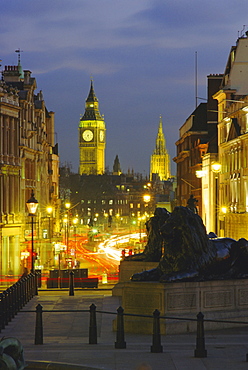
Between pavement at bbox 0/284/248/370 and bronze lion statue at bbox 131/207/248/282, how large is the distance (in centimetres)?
150

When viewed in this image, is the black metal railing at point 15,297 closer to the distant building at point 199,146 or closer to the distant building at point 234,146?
the distant building at point 234,146

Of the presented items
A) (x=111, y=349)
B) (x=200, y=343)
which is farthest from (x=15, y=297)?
(x=200, y=343)

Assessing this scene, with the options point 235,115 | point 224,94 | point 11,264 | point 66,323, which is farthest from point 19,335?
point 224,94

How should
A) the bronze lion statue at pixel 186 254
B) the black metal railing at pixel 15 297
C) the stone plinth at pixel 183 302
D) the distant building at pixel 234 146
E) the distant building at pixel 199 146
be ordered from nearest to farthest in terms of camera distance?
the stone plinth at pixel 183 302 < the bronze lion statue at pixel 186 254 < the black metal railing at pixel 15 297 < the distant building at pixel 234 146 < the distant building at pixel 199 146

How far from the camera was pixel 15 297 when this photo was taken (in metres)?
29.8

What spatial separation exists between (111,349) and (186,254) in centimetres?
385

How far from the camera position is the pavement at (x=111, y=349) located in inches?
701

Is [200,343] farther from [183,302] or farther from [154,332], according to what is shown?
[183,302]

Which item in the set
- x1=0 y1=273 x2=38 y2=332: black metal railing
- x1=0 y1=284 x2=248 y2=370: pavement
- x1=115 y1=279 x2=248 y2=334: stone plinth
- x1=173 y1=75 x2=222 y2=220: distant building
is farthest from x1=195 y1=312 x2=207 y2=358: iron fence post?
x1=173 y1=75 x2=222 y2=220: distant building

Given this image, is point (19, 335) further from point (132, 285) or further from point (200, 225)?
point (200, 225)

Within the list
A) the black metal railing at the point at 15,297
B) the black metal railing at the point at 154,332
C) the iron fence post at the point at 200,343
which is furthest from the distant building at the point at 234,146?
the iron fence post at the point at 200,343

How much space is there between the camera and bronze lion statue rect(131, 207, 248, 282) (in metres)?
22.9

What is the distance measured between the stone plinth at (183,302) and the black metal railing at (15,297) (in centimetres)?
304

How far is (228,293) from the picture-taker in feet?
76.9
